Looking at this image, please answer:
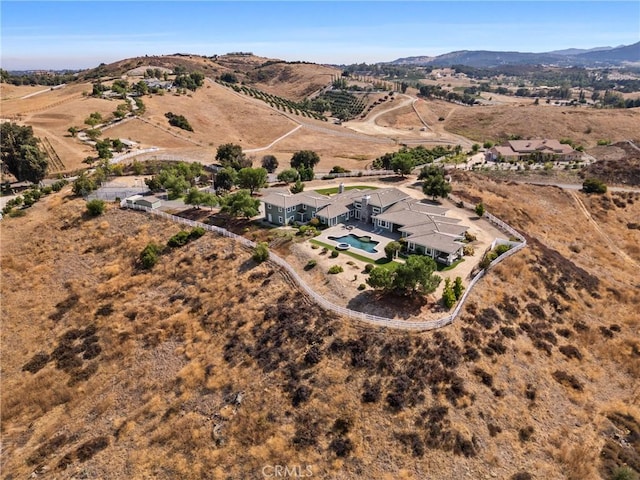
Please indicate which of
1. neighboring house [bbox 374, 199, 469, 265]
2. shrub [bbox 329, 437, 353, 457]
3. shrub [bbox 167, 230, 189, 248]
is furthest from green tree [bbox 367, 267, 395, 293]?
shrub [bbox 167, 230, 189, 248]

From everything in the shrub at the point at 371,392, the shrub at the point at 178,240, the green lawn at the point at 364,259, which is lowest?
the shrub at the point at 371,392

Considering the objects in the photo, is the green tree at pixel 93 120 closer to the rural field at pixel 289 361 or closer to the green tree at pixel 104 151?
the green tree at pixel 104 151

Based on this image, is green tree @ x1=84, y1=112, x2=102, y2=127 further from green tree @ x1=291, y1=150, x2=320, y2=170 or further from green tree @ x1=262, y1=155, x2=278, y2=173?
green tree @ x1=291, y1=150, x2=320, y2=170

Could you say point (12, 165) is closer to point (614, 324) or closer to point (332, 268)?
point (332, 268)

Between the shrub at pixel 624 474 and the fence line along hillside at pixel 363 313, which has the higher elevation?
the fence line along hillside at pixel 363 313

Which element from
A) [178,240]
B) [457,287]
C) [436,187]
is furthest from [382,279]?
[436,187]

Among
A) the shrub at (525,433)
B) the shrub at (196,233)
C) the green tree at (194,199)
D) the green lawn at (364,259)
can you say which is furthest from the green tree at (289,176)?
the shrub at (525,433)
